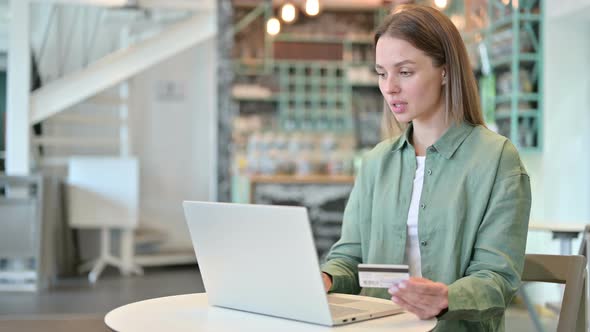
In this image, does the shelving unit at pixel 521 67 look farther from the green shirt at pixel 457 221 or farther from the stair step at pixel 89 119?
the green shirt at pixel 457 221

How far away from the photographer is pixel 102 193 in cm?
814

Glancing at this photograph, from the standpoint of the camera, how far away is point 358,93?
10.3m

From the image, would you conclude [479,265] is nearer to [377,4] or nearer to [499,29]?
[499,29]

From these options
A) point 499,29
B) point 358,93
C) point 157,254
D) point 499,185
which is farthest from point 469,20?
point 499,185

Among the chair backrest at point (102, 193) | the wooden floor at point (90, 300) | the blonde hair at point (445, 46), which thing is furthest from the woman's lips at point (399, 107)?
the chair backrest at point (102, 193)

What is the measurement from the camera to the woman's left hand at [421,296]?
61.5 inches

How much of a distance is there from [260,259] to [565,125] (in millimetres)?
5154

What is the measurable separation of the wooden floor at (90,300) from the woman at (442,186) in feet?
10.3

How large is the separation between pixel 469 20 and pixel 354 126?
309 centimetres

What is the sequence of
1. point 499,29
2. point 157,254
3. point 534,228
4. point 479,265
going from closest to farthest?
point 479,265, point 534,228, point 499,29, point 157,254

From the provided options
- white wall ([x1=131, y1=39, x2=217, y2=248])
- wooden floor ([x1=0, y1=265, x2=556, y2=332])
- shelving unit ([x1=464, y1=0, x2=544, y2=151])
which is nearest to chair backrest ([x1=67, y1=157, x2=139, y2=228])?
wooden floor ([x1=0, y1=265, x2=556, y2=332])

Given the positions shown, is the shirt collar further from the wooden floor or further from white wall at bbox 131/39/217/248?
white wall at bbox 131/39/217/248

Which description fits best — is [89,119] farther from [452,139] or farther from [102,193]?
[452,139]

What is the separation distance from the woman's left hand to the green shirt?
4 cm
